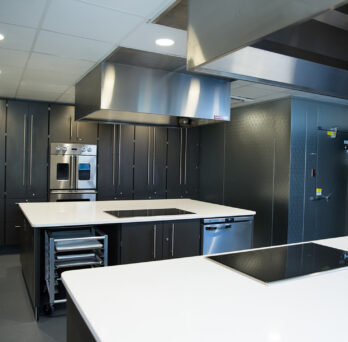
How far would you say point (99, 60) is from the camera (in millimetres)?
3283

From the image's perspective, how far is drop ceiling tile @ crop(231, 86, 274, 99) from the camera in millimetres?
4355

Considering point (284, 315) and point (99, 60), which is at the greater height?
point (99, 60)

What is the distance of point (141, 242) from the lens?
3.25m

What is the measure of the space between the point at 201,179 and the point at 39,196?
2876 mm

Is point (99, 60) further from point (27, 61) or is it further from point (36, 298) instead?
point (36, 298)

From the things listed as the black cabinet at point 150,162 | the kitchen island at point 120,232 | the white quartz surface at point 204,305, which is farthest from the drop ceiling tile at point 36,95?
the white quartz surface at point 204,305

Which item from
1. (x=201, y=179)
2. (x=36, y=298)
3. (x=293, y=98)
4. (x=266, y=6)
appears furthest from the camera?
(x=201, y=179)

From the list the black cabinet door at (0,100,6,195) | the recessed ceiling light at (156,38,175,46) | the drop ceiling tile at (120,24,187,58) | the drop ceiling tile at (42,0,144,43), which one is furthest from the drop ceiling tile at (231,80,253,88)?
the black cabinet door at (0,100,6,195)

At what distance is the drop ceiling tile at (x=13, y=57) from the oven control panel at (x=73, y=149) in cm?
211

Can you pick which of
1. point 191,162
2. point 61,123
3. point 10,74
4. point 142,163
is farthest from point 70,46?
point 191,162

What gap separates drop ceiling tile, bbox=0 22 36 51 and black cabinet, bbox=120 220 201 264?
175 centimetres

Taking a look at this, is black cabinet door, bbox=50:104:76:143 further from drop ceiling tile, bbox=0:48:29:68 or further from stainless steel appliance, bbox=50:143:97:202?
drop ceiling tile, bbox=0:48:29:68

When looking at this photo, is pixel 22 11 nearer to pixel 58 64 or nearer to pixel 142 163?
pixel 58 64

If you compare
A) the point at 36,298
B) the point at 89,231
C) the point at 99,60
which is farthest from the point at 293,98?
the point at 36,298
